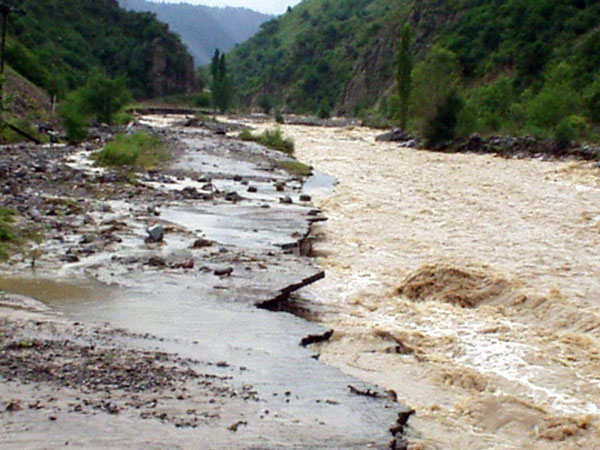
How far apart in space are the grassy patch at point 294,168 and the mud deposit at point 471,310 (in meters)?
5.99

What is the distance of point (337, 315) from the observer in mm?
9219

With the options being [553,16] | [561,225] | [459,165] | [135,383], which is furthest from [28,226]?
[553,16]

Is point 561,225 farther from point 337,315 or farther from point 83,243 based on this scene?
point 83,243

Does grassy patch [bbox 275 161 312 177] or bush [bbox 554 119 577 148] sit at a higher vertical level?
bush [bbox 554 119 577 148]

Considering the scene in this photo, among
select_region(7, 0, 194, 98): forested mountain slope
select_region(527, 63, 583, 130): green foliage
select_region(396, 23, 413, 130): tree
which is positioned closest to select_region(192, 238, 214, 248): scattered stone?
select_region(527, 63, 583, 130): green foliage

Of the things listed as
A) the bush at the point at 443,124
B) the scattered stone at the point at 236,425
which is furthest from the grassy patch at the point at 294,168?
the scattered stone at the point at 236,425

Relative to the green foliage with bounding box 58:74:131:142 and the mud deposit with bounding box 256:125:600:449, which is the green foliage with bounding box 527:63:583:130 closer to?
the mud deposit with bounding box 256:125:600:449

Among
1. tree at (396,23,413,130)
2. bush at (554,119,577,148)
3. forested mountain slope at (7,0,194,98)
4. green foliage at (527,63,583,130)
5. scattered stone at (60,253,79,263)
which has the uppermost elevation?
forested mountain slope at (7,0,194,98)

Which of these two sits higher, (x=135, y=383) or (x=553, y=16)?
(x=553, y=16)

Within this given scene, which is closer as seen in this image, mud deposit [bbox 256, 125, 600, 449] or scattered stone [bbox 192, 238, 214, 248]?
mud deposit [bbox 256, 125, 600, 449]

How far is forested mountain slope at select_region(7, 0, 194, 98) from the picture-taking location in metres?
92.0

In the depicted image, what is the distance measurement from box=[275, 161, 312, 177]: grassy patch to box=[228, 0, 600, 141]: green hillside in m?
16.6

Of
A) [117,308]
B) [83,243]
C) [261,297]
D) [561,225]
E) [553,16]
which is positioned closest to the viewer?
[117,308]

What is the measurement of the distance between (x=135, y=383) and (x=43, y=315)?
227 cm
